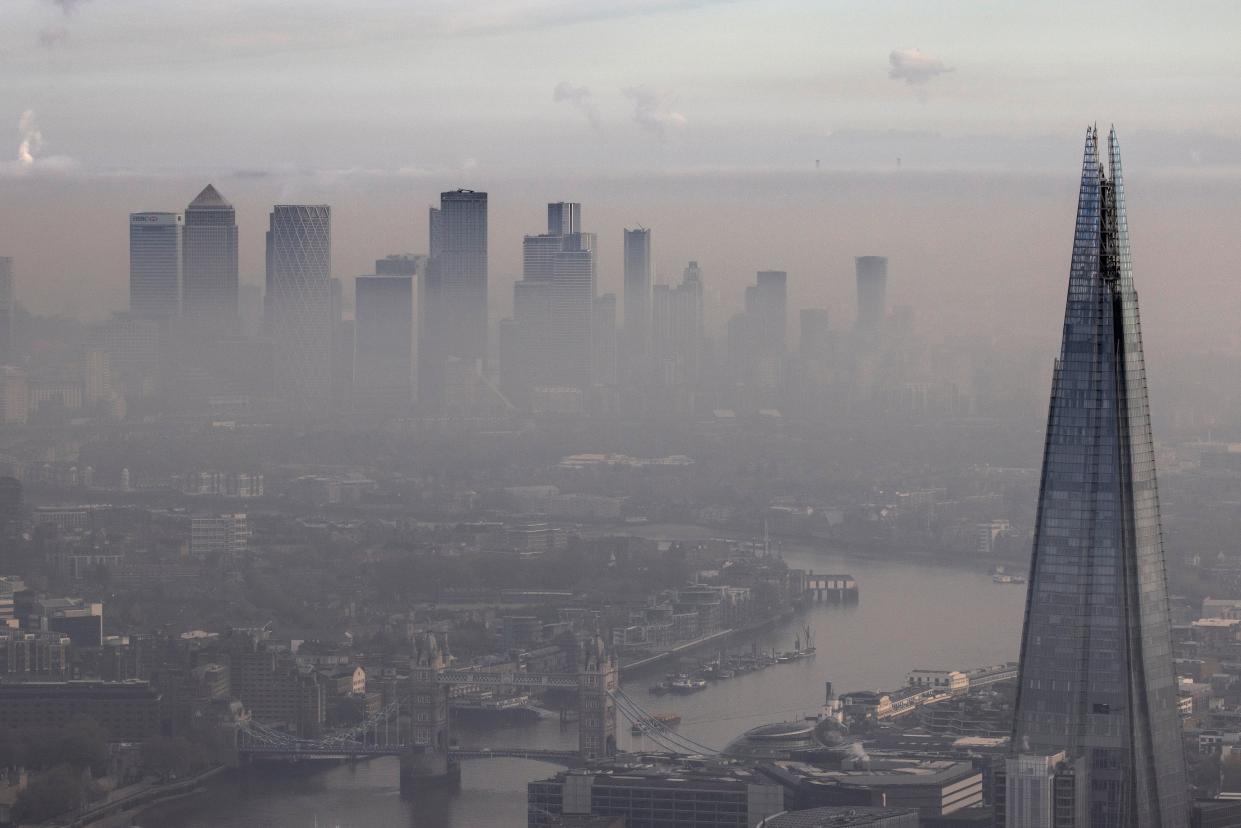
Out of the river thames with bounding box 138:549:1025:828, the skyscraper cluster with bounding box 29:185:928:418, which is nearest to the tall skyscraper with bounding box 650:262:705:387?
the skyscraper cluster with bounding box 29:185:928:418

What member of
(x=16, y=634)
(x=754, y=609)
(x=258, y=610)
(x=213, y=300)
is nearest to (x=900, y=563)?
(x=754, y=609)

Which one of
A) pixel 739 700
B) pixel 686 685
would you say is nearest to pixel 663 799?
pixel 739 700

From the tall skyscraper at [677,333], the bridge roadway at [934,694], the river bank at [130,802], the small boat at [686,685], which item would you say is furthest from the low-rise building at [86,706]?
the tall skyscraper at [677,333]

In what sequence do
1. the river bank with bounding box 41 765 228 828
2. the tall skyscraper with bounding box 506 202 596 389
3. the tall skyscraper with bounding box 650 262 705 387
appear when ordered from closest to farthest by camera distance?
the river bank with bounding box 41 765 228 828 → the tall skyscraper with bounding box 650 262 705 387 → the tall skyscraper with bounding box 506 202 596 389

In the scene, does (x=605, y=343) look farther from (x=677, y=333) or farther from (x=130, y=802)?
(x=130, y=802)

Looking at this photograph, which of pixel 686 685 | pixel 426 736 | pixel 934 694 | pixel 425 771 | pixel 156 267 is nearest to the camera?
pixel 425 771

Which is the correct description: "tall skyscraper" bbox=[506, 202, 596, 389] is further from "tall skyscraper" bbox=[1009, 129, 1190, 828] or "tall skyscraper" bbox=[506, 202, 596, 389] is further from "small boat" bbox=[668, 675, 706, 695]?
"tall skyscraper" bbox=[1009, 129, 1190, 828]

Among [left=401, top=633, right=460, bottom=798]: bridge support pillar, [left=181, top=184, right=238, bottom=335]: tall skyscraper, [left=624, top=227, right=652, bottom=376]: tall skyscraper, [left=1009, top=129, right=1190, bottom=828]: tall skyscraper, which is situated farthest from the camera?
[left=181, top=184, right=238, bottom=335]: tall skyscraper
